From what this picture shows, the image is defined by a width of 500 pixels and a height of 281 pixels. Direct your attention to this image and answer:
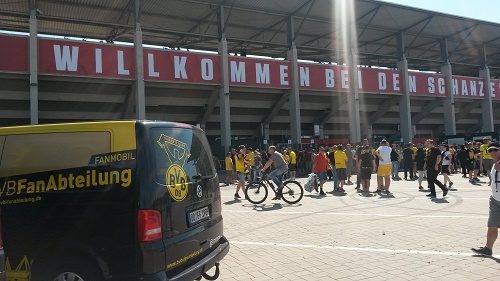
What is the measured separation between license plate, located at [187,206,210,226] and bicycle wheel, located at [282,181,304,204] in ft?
21.3

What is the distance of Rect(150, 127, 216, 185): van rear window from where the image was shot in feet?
11.4

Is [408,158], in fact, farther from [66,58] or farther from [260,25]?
[66,58]

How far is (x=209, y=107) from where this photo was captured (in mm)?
26797

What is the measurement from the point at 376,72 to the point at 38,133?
28707 millimetres

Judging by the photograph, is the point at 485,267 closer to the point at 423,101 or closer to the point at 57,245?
the point at 57,245

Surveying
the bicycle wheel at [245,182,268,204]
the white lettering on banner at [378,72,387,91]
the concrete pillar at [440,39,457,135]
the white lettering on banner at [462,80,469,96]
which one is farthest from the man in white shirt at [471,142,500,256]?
the white lettering on banner at [462,80,469,96]

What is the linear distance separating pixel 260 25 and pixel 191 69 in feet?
24.6

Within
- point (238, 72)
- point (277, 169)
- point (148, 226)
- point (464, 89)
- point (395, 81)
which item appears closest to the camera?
point (148, 226)

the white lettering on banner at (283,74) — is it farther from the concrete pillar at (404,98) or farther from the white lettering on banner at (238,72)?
the concrete pillar at (404,98)

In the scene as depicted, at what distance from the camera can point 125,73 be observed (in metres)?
21.0

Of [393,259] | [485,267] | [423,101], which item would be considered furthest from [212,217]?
[423,101]

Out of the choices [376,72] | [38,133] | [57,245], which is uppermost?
[376,72]

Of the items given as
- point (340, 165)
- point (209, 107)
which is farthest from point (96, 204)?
point (209, 107)

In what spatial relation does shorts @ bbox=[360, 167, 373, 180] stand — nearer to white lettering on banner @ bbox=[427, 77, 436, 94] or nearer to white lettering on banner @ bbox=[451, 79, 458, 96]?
white lettering on banner @ bbox=[427, 77, 436, 94]
